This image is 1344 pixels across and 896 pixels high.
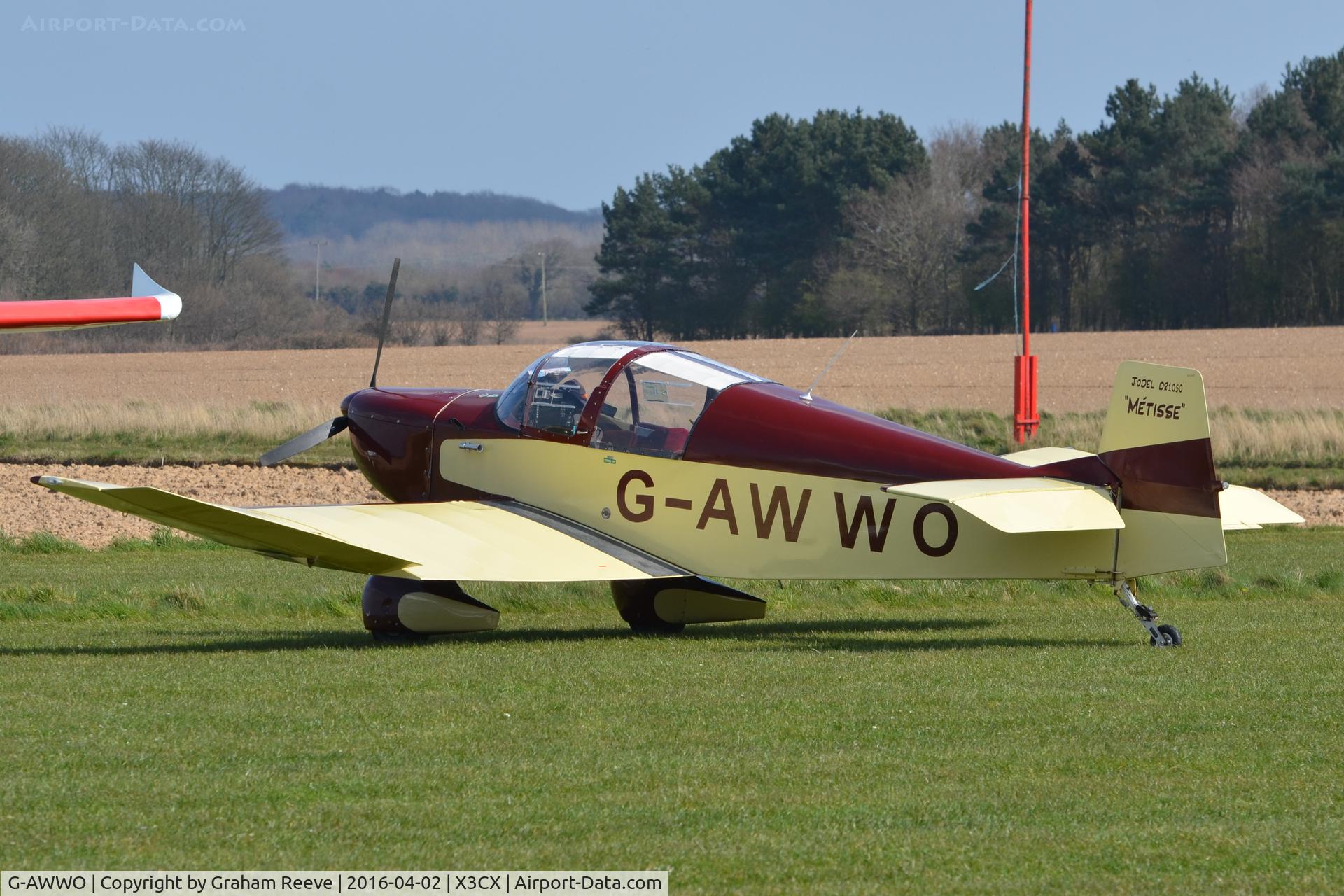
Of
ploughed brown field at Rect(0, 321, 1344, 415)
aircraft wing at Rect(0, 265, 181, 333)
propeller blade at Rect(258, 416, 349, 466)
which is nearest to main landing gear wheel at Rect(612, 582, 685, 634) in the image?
propeller blade at Rect(258, 416, 349, 466)

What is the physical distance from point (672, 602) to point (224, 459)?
1621cm

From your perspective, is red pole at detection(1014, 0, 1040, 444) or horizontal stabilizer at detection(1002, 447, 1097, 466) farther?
red pole at detection(1014, 0, 1040, 444)

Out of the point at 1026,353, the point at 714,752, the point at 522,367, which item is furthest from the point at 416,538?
the point at 522,367

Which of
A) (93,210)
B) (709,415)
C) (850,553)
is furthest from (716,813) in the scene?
(93,210)

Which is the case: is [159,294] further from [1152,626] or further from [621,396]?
[1152,626]

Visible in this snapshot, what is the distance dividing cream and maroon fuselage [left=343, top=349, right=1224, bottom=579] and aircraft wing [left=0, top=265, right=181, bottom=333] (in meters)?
6.39

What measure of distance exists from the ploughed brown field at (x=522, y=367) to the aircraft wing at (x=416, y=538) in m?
9.32

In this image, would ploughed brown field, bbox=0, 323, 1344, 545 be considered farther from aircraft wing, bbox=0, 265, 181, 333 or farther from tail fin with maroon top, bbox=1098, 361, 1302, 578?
tail fin with maroon top, bbox=1098, 361, 1302, 578

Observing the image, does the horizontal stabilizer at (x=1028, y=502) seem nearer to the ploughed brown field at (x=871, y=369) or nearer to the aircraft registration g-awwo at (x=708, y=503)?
the aircraft registration g-awwo at (x=708, y=503)

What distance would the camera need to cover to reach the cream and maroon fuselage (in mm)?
9047

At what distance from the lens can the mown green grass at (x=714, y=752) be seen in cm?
477

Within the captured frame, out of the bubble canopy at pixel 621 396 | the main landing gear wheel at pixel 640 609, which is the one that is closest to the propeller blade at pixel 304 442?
the bubble canopy at pixel 621 396
